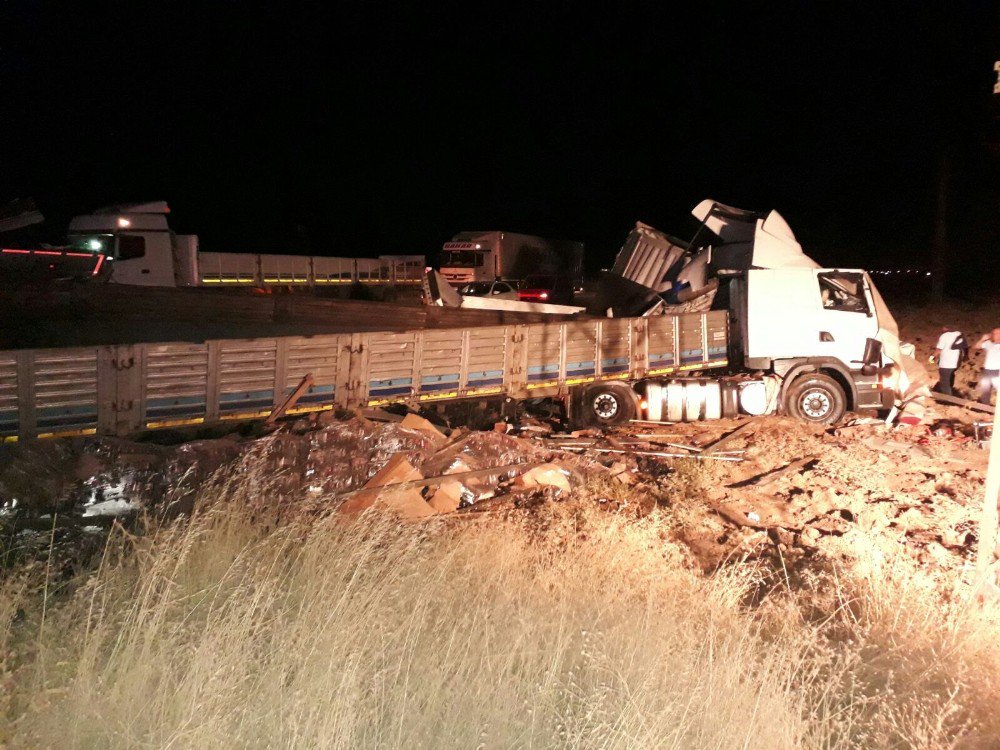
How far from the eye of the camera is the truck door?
14555 millimetres

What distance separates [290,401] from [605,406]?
558cm

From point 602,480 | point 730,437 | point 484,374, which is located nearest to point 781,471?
point 730,437

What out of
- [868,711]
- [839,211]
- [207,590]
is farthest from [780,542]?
[839,211]

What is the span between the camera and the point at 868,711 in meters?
5.00

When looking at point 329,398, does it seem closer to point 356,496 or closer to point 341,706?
point 356,496

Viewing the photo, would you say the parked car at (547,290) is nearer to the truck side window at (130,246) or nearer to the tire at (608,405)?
the truck side window at (130,246)

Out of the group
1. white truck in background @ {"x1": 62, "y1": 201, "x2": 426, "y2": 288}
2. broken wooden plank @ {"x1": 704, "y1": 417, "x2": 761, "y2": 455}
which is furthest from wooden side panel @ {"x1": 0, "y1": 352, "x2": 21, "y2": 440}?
white truck in background @ {"x1": 62, "y1": 201, "x2": 426, "y2": 288}

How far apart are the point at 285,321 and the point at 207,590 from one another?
472 inches

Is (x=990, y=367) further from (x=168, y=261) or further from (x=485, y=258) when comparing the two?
(x=168, y=261)

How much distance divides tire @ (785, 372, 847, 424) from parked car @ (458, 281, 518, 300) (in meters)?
13.8

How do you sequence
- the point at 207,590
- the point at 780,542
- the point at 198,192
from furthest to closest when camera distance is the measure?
the point at 198,192 → the point at 780,542 → the point at 207,590

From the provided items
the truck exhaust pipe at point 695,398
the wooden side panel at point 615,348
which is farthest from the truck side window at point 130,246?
the truck exhaust pipe at point 695,398

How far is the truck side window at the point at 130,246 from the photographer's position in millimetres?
24703

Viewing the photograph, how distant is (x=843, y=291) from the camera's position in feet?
48.0
